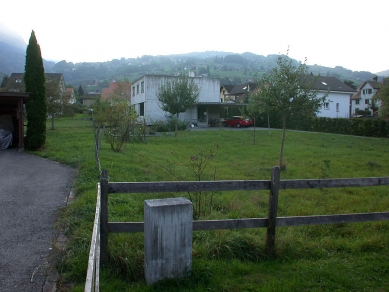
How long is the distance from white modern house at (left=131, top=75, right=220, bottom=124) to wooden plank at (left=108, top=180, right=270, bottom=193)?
3391 centimetres

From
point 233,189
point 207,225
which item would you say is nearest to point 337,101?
point 233,189

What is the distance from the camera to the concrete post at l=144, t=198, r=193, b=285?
3996 mm

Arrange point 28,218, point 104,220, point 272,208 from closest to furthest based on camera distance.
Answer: point 104,220 → point 272,208 → point 28,218

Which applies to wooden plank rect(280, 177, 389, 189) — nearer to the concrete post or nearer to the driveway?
the concrete post

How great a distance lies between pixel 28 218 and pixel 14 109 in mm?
14877

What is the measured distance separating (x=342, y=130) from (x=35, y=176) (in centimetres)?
3042

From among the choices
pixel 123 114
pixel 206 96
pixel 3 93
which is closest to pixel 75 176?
pixel 3 93

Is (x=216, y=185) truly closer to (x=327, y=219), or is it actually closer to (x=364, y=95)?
(x=327, y=219)

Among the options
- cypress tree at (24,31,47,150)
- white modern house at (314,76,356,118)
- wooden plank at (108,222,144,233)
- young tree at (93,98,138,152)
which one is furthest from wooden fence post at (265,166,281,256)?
white modern house at (314,76,356,118)

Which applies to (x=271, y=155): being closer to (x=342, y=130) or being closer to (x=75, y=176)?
(x=75, y=176)

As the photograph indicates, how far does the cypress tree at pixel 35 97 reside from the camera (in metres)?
16.4

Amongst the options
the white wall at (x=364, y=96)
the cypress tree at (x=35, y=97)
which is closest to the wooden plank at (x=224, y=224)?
the cypress tree at (x=35, y=97)

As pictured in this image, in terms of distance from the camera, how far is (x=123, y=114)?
18969 millimetres

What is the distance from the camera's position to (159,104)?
39469 mm
